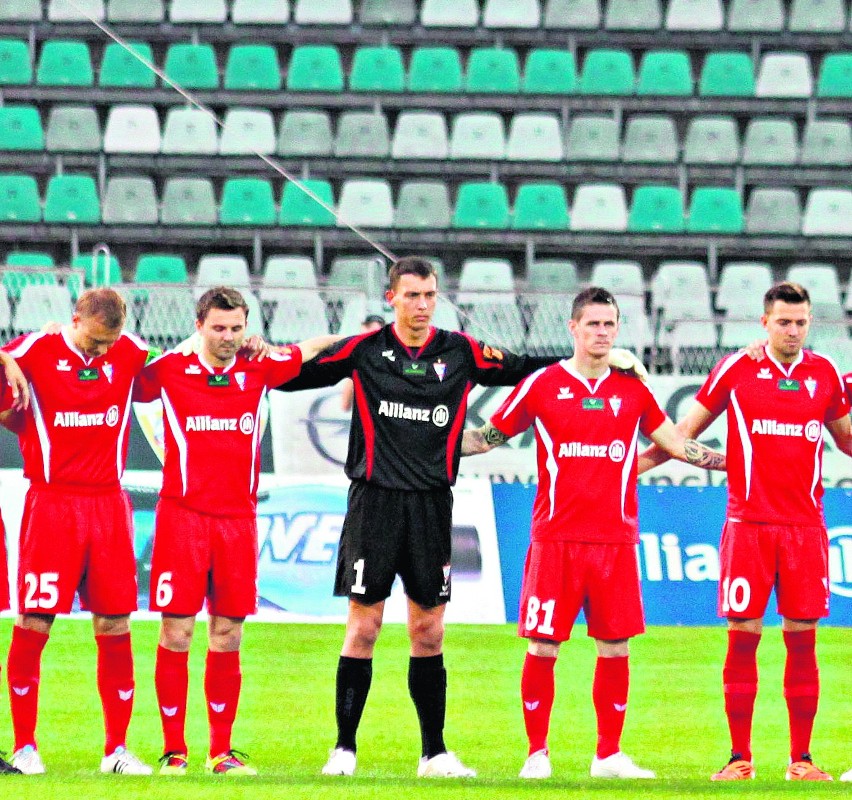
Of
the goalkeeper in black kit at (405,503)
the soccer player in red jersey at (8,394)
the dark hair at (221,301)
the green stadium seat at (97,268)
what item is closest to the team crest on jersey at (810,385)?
the goalkeeper in black kit at (405,503)

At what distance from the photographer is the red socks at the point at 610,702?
695cm

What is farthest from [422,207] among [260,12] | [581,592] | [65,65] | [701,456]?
[581,592]

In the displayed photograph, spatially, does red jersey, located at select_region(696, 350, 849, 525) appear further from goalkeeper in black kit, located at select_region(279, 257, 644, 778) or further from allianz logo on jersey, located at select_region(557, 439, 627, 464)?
goalkeeper in black kit, located at select_region(279, 257, 644, 778)

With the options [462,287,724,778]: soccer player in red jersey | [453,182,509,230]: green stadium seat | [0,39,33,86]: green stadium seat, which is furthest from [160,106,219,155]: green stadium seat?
[462,287,724,778]: soccer player in red jersey

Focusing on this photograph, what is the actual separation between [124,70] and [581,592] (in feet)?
49.8

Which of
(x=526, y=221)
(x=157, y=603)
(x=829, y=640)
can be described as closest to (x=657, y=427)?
(x=157, y=603)

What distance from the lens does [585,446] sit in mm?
7129

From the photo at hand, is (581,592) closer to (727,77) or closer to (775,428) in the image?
(775,428)

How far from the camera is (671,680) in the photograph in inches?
408

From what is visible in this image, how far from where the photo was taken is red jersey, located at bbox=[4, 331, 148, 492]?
7.02 meters

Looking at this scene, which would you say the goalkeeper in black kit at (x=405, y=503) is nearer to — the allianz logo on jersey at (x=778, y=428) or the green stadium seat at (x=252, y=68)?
the allianz logo on jersey at (x=778, y=428)

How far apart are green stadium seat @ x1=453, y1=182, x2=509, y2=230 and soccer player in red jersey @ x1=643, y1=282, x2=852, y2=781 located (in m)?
12.1

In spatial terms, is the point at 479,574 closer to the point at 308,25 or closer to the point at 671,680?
the point at 671,680

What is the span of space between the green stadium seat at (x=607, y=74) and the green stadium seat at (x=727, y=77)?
3.07ft
